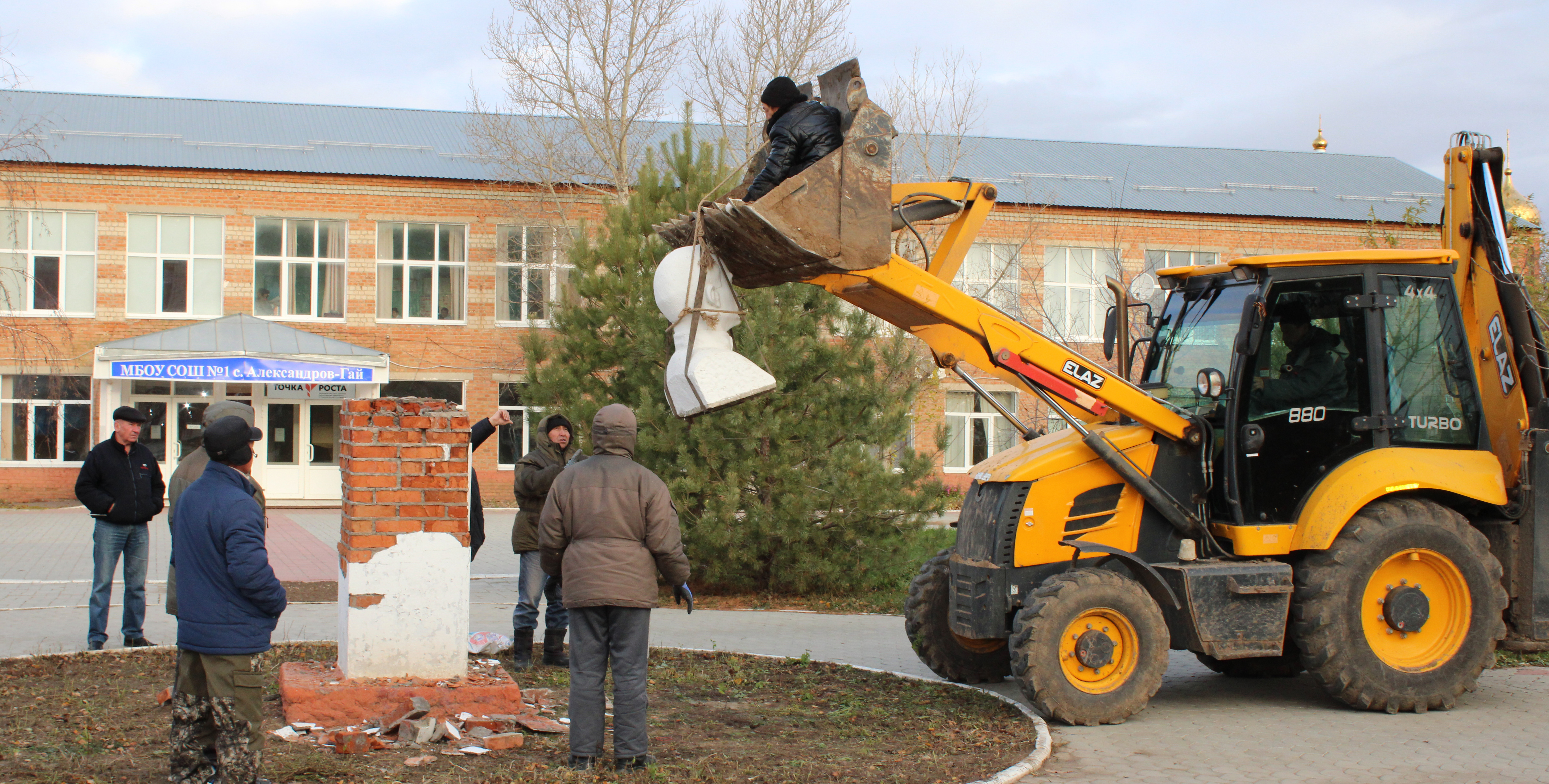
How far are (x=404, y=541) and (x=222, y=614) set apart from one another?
1.66 meters

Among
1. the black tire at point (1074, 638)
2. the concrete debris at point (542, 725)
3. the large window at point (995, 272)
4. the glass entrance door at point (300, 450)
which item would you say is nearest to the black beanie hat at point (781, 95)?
the black tire at point (1074, 638)


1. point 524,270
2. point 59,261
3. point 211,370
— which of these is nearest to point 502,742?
point 211,370

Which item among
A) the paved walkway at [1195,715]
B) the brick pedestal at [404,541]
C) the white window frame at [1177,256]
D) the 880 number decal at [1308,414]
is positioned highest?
the white window frame at [1177,256]

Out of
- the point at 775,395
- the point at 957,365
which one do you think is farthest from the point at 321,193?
the point at 957,365

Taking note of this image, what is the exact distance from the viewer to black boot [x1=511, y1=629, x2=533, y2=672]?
7.87 metres

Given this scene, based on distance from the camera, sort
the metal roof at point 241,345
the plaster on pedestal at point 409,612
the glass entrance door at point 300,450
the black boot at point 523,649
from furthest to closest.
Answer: the glass entrance door at point 300,450 < the metal roof at point 241,345 < the black boot at point 523,649 < the plaster on pedestal at point 409,612

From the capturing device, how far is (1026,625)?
6.45 meters

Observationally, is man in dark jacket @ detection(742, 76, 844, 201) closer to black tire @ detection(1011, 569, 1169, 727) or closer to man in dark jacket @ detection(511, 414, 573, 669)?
black tire @ detection(1011, 569, 1169, 727)

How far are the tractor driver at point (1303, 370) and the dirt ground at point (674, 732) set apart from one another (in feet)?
8.09

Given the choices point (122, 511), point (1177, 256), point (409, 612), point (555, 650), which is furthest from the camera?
point (1177, 256)

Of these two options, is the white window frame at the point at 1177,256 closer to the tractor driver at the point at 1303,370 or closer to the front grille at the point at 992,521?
the tractor driver at the point at 1303,370

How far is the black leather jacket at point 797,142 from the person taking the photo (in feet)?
19.1

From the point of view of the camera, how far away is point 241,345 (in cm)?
2469

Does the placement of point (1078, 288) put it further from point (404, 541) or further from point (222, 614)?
point (222, 614)
